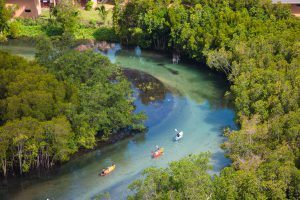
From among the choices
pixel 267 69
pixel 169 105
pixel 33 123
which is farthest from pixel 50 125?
pixel 267 69

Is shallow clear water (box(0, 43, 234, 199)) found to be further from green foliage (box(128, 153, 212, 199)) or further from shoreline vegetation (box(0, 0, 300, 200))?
green foliage (box(128, 153, 212, 199))

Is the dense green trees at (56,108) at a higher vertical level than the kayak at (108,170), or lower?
higher

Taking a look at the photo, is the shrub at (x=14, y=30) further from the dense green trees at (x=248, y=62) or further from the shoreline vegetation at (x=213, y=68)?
the dense green trees at (x=248, y=62)

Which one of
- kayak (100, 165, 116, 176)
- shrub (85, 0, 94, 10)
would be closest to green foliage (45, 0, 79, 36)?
shrub (85, 0, 94, 10)

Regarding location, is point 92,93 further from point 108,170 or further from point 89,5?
point 89,5

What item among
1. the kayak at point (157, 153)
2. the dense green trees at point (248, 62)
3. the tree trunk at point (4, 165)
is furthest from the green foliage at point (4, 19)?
the kayak at point (157, 153)

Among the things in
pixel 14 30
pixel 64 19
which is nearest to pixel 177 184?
pixel 64 19

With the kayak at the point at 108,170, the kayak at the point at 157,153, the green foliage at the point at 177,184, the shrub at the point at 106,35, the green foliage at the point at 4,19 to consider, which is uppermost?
the green foliage at the point at 4,19
